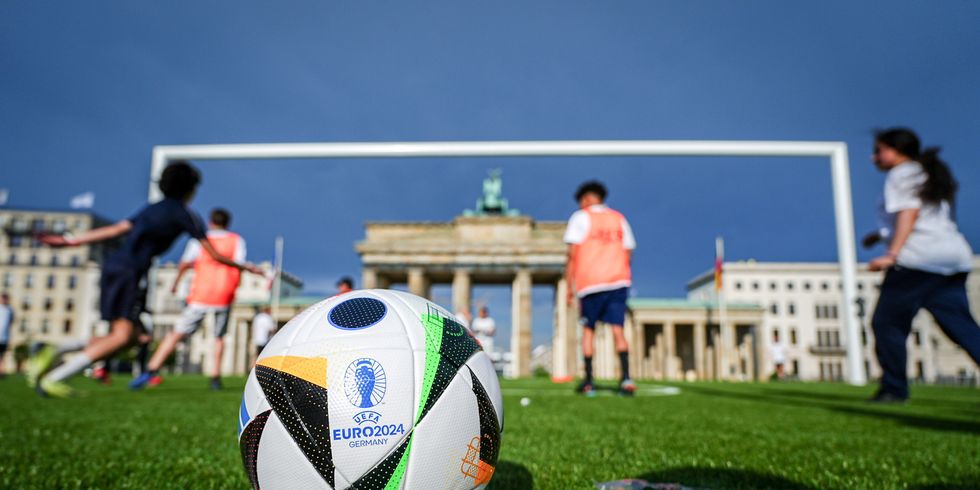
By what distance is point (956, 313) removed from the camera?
12.6 feet

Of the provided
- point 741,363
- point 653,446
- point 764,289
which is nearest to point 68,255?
point 741,363

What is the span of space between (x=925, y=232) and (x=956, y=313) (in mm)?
625

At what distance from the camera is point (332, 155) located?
1616cm

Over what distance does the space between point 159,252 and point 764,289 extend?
288ft

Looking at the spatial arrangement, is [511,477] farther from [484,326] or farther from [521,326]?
[521,326]

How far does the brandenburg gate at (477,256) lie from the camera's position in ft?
136

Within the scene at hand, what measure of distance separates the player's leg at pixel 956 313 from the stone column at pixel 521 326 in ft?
119

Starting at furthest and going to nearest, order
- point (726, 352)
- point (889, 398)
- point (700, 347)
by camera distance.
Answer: point (700, 347)
point (726, 352)
point (889, 398)

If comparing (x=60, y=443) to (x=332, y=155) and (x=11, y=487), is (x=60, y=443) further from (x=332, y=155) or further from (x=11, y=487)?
(x=332, y=155)

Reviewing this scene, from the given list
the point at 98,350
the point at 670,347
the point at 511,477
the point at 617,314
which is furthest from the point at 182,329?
the point at 670,347

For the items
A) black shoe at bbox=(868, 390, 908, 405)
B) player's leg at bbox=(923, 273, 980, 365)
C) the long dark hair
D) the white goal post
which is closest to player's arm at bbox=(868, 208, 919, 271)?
the long dark hair

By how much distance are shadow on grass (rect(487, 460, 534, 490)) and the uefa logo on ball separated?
34.4 inches

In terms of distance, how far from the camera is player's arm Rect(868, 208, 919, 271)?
405cm

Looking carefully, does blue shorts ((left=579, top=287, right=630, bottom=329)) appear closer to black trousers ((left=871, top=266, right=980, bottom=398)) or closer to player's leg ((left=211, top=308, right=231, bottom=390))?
black trousers ((left=871, top=266, right=980, bottom=398))
